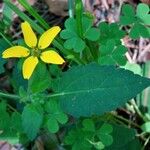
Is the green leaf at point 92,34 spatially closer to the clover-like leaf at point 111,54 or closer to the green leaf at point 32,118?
the clover-like leaf at point 111,54

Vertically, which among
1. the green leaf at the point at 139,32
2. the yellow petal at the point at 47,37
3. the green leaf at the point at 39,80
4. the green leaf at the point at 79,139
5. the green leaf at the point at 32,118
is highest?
the yellow petal at the point at 47,37

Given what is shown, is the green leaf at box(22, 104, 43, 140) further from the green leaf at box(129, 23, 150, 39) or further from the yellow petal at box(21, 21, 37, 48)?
the green leaf at box(129, 23, 150, 39)

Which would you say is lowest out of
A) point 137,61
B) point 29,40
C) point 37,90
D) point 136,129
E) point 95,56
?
point 136,129

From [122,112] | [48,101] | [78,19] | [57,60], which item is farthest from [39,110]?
[122,112]

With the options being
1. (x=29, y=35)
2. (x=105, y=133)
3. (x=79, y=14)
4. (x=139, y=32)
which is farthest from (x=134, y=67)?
(x=29, y=35)

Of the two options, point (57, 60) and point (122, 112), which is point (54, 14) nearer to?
point (122, 112)

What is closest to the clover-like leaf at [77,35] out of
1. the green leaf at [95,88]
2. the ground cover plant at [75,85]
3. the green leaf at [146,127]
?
the ground cover plant at [75,85]

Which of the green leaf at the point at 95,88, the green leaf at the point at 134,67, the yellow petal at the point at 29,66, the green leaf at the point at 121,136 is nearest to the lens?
the yellow petal at the point at 29,66
